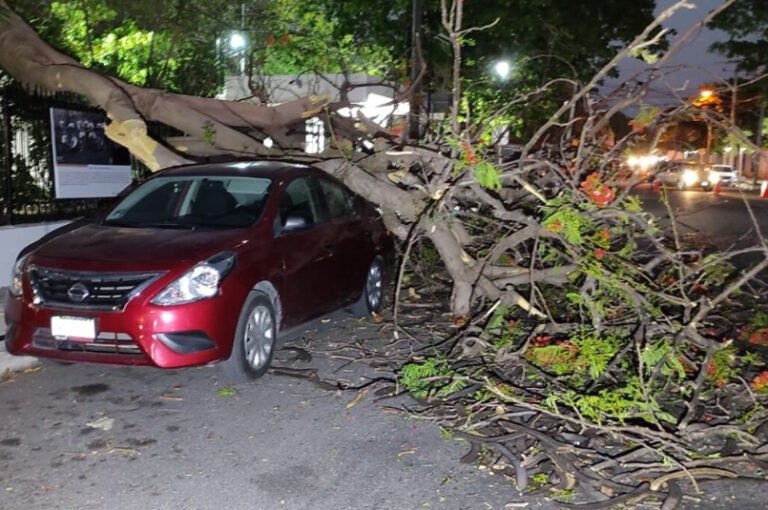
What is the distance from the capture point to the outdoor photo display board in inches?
408

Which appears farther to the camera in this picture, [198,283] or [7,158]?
[7,158]

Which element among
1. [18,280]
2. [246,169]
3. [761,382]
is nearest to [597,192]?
[761,382]

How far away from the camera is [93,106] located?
36.4 feet

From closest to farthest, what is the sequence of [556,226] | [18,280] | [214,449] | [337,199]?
[214,449] → [18,280] → [556,226] → [337,199]

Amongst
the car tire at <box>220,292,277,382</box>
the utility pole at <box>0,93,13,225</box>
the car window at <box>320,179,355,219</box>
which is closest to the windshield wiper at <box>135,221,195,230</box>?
the car tire at <box>220,292,277,382</box>

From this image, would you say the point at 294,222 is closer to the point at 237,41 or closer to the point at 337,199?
the point at 337,199

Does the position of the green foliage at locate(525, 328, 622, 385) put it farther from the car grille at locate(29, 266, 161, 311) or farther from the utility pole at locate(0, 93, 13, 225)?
the utility pole at locate(0, 93, 13, 225)

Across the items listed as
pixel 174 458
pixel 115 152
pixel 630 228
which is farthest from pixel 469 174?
pixel 115 152

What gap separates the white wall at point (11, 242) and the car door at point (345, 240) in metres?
4.38

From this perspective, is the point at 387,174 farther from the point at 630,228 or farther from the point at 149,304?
the point at 149,304

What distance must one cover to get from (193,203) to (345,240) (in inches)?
62.4

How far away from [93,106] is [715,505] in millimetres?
9821

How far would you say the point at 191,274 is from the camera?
220 inches

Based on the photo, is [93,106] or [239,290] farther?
[93,106]
